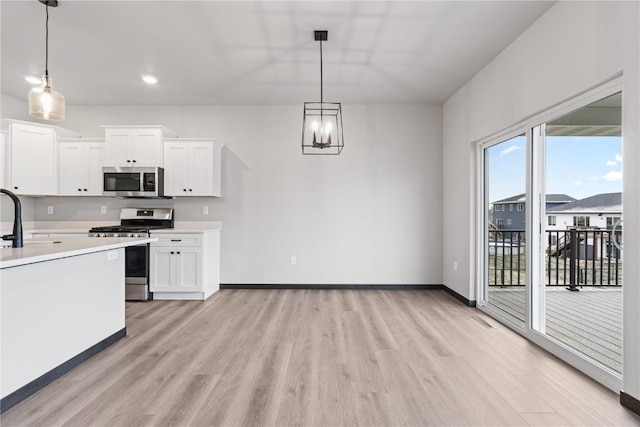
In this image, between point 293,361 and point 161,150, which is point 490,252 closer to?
point 293,361

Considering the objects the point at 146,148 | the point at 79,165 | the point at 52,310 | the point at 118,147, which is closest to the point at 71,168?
the point at 79,165

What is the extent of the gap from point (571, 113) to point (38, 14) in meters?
4.32

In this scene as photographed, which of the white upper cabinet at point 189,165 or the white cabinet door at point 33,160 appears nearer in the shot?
the white cabinet door at point 33,160

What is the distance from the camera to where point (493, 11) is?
2.57 metres

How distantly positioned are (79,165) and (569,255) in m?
6.27

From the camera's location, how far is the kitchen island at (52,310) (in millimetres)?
1888

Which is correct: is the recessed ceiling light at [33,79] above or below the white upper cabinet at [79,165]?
above

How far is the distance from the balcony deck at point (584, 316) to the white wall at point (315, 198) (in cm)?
131

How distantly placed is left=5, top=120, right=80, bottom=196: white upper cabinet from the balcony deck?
19.6 ft

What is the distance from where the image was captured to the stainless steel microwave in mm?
4391

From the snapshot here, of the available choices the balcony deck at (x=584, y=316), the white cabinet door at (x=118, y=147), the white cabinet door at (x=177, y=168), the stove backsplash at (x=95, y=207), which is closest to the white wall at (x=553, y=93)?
the balcony deck at (x=584, y=316)

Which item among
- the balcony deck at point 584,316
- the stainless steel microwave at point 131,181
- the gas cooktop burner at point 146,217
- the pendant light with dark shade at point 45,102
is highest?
the pendant light with dark shade at point 45,102

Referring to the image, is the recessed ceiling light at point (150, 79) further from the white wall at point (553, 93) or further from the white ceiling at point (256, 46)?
the white wall at point (553, 93)

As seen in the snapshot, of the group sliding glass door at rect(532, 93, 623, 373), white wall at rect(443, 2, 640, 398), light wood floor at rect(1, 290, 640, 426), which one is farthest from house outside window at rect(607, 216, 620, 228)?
light wood floor at rect(1, 290, 640, 426)
